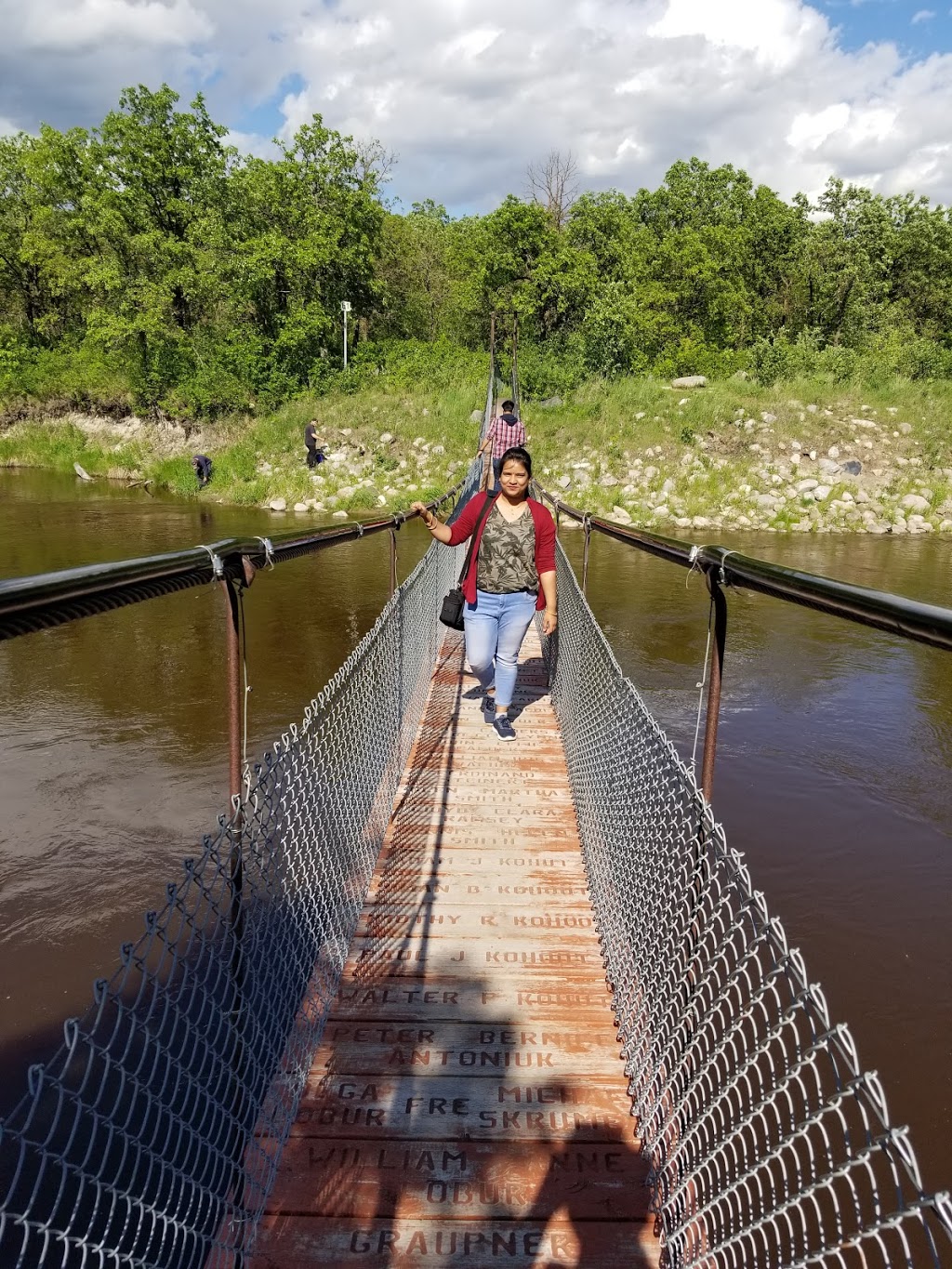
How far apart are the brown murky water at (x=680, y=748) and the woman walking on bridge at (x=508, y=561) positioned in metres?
1.85

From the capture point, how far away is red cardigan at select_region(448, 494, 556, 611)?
386cm

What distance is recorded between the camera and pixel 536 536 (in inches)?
152

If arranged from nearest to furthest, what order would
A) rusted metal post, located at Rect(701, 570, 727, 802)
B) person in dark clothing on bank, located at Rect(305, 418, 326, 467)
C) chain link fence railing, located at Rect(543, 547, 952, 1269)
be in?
1. chain link fence railing, located at Rect(543, 547, 952, 1269)
2. rusted metal post, located at Rect(701, 570, 727, 802)
3. person in dark clothing on bank, located at Rect(305, 418, 326, 467)

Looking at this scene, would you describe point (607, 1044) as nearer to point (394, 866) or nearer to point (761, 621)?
point (394, 866)

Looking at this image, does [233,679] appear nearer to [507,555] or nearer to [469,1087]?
[469,1087]

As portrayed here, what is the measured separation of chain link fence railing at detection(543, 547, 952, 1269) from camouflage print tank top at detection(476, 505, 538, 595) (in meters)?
0.47

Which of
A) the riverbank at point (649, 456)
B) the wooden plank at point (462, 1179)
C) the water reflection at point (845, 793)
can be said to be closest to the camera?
the wooden plank at point (462, 1179)

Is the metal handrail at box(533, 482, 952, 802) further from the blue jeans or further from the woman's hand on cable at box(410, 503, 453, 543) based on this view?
the blue jeans

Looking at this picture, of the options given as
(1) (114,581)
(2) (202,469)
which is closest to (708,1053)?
(1) (114,581)

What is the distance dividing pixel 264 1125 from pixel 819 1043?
141 centimetres

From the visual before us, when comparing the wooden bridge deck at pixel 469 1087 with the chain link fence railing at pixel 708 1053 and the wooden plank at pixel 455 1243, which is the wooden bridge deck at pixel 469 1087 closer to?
the wooden plank at pixel 455 1243

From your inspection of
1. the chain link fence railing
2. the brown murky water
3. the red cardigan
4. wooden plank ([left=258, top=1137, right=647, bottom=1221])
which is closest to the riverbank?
the brown murky water

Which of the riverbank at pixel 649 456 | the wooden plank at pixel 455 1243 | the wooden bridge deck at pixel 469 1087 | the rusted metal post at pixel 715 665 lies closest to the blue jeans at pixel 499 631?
the wooden bridge deck at pixel 469 1087

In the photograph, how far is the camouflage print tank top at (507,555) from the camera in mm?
3867
